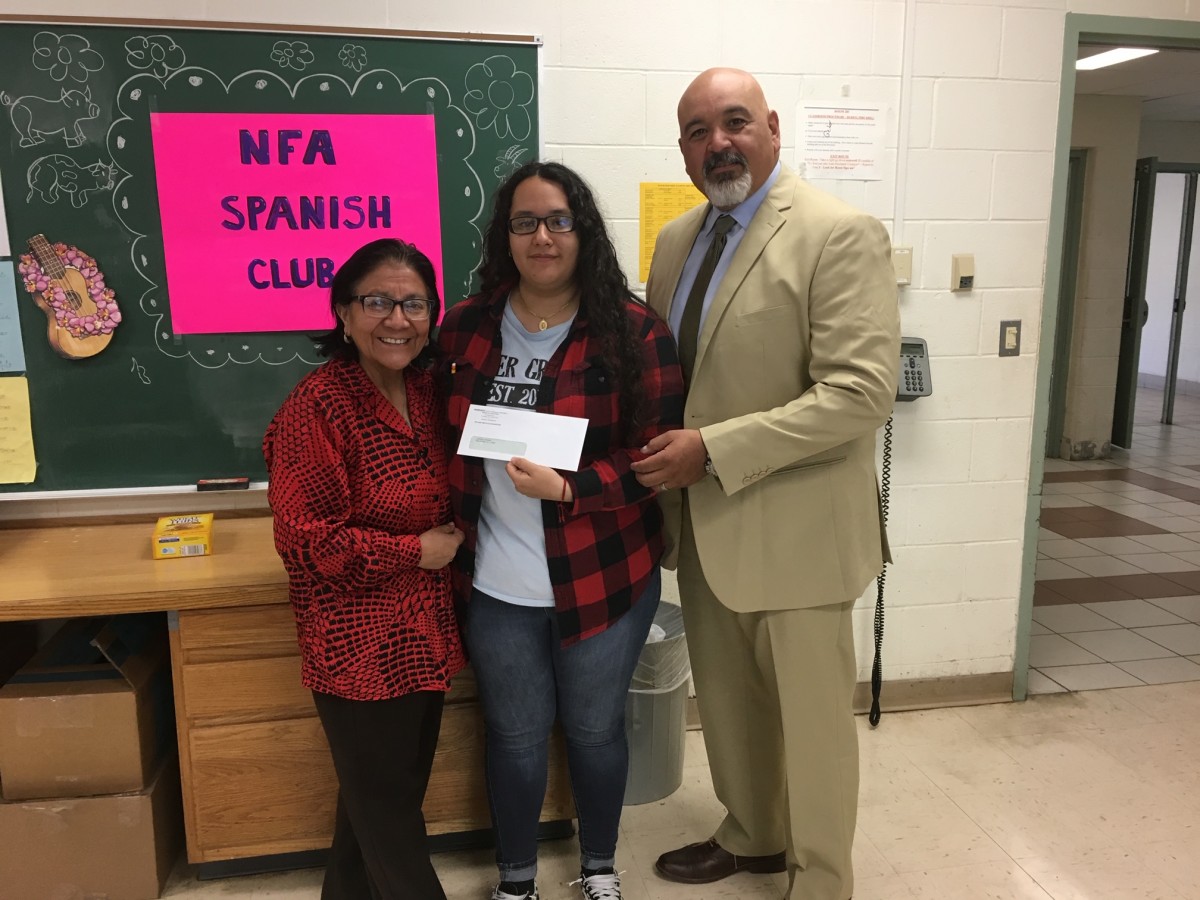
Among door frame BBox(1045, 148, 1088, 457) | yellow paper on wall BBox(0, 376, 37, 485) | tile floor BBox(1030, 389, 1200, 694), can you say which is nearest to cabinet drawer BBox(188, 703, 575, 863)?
yellow paper on wall BBox(0, 376, 37, 485)

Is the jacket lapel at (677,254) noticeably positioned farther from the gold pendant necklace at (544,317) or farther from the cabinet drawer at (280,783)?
the cabinet drawer at (280,783)

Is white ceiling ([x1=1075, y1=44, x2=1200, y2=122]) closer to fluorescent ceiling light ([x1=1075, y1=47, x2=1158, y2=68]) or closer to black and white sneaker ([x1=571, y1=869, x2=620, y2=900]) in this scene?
fluorescent ceiling light ([x1=1075, y1=47, x2=1158, y2=68])

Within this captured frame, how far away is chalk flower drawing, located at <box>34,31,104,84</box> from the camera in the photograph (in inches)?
82.4

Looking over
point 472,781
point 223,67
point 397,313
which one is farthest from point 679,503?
point 223,67

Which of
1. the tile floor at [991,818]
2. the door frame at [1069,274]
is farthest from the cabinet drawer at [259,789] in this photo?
the door frame at [1069,274]

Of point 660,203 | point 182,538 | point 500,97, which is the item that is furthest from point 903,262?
point 182,538

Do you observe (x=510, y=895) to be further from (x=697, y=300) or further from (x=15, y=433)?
(x=15, y=433)

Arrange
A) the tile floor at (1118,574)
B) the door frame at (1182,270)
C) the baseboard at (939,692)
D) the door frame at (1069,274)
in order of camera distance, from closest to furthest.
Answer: the baseboard at (939,692) → the tile floor at (1118,574) → the door frame at (1069,274) → the door frame at (1182,270)

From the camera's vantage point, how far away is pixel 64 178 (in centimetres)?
215

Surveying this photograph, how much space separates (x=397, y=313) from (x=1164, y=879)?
7.11ft

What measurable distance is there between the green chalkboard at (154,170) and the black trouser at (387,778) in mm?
1010

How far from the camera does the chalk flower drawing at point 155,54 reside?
83.5 inches

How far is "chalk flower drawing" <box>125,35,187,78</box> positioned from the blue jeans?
61.2 inches

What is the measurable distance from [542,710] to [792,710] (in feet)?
Result: 1.71
